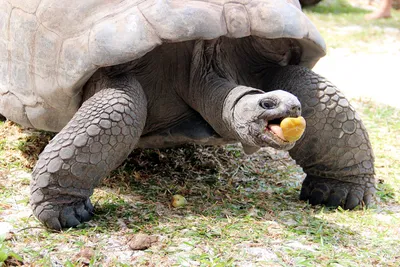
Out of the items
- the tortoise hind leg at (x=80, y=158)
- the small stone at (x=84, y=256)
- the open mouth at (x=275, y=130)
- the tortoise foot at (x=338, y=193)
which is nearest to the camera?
the small stone at (x=84, y=256)

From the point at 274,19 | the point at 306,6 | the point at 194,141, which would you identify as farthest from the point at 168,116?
the point at 306,6

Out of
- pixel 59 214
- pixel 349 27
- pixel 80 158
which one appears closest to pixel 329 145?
pixel 80 158

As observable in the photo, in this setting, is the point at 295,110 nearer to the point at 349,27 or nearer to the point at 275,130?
the point at 275,130

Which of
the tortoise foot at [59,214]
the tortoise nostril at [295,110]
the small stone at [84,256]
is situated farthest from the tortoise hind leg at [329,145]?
the small stone at [84,256]

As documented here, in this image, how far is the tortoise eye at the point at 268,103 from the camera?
280 cm

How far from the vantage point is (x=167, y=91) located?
371 cm

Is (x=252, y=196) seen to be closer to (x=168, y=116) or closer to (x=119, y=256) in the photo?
(x=168, y=116)

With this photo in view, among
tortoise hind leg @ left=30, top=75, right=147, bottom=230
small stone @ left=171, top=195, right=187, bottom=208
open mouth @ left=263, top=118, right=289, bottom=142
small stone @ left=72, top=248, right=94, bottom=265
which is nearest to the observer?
small stone @ left=72, top=248, right=94, bottom=265

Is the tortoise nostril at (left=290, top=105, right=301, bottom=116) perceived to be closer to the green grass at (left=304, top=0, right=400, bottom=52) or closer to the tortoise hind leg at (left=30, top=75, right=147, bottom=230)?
the tortoise hind leg at (left=30, top=75, right=147, bottom=230)

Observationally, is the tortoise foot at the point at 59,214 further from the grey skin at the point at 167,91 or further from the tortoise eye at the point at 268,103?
the tortoise eye at the point at 268,103

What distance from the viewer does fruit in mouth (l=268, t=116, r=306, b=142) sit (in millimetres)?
2725

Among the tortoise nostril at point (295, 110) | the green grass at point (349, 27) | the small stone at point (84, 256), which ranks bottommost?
the small stone at point (84, 256)

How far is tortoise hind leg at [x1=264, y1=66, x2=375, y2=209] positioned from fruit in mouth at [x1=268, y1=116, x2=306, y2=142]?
879 mm

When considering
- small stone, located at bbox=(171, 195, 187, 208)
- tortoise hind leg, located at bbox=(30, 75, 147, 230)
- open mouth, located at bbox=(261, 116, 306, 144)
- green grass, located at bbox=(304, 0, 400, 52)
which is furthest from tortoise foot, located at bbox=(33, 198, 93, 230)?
green grass, located at bbox=(304, 0, 400, 52)
